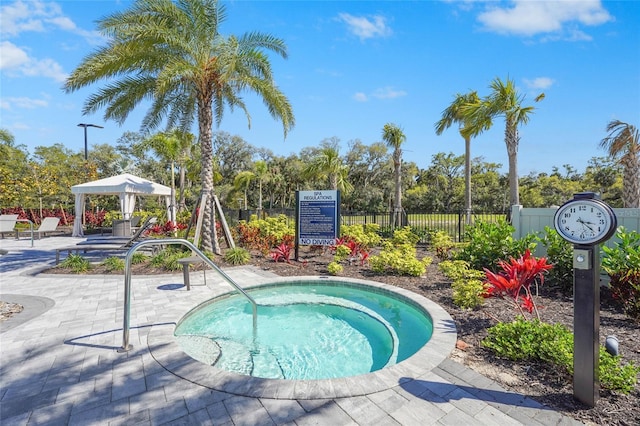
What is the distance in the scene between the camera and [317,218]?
808 centimetres

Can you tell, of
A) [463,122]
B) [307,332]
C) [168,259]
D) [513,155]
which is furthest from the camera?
[463,122]

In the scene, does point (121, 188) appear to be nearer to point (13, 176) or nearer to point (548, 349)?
point (13, 176)

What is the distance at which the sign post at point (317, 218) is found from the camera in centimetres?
798

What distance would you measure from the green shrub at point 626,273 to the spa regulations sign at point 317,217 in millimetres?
5189

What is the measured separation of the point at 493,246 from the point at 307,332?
380 centimetres

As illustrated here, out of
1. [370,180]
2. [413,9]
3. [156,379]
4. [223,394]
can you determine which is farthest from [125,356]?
[370,180]

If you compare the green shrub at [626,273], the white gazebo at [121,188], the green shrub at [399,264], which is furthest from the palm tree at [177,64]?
the green shrub at [626,273]

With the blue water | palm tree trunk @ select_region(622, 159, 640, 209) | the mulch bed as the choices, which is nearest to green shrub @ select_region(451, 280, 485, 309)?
the mulch bed

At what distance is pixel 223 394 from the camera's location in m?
2.34

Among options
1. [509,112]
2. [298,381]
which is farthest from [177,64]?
[509,112]

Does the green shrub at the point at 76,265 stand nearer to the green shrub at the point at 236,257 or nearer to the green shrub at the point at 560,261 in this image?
the green shrub at the point at 236,257

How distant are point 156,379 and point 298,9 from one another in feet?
25.6

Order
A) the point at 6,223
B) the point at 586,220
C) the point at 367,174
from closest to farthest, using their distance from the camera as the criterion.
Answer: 1. the point at 586,220
2. the point at 6,223
3. the point at 367,174

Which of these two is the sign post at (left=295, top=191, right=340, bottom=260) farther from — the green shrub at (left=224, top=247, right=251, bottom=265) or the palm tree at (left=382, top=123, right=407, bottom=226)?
the palm tree at (left=382, top=123, right=407, bottom=226)
